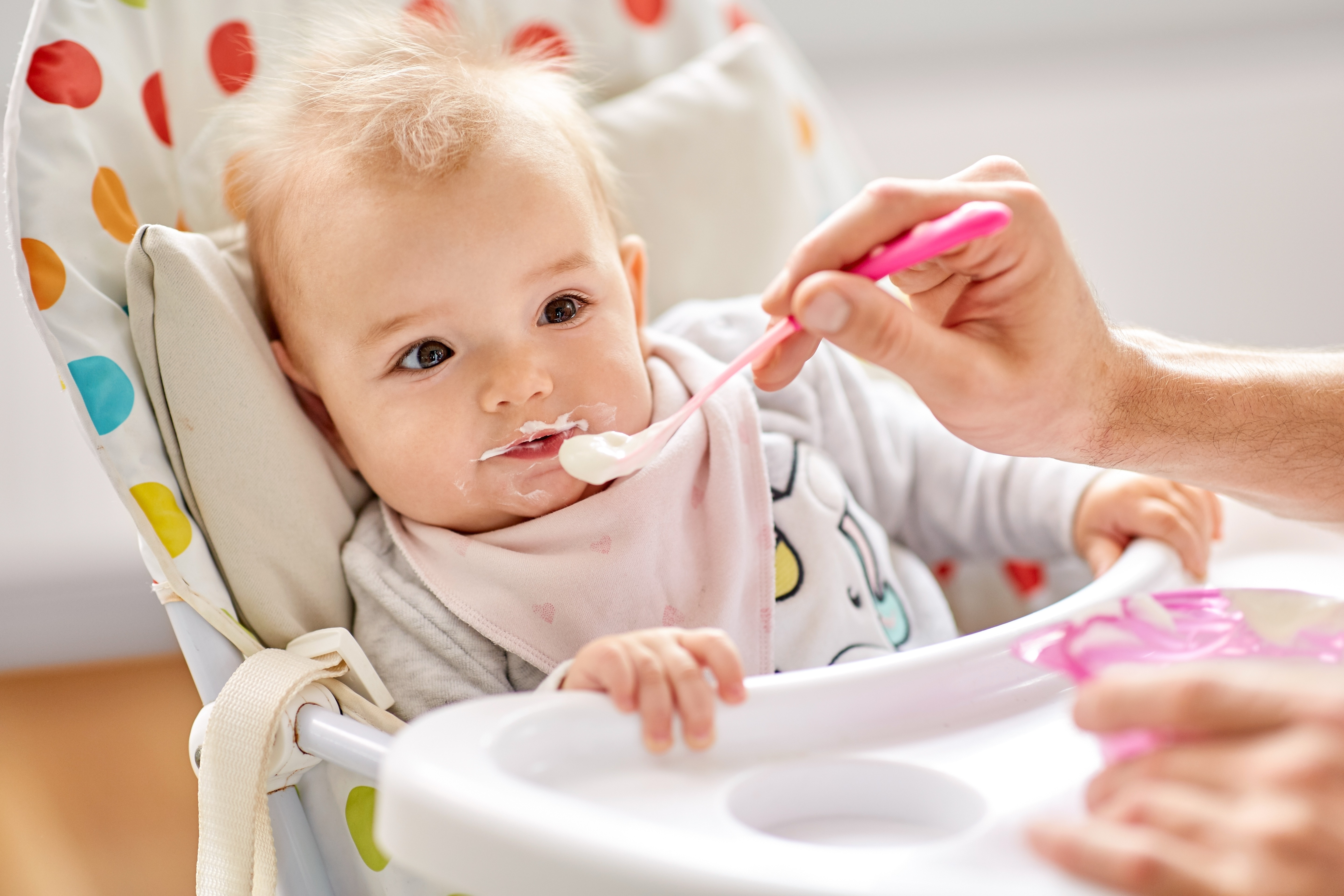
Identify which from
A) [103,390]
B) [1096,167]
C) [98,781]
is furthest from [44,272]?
[1096,167]

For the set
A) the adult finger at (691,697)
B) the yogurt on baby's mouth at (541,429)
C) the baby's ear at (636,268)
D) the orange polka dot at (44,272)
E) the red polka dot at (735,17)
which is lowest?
the adult finger at (691,697)

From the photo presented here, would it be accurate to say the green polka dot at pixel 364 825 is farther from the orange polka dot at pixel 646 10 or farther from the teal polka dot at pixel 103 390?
the orange polka dot at pixel 646 10

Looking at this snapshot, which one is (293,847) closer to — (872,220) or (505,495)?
(505,495)

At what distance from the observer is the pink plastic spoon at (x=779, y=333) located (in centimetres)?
51

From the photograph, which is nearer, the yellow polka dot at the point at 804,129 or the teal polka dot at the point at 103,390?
the teal polka dot at the point at 103,390

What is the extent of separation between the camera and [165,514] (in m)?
0.67

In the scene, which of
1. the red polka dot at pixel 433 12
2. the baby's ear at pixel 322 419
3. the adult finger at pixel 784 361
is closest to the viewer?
the adult finger at pixel 784 361

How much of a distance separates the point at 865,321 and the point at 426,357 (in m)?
0.31

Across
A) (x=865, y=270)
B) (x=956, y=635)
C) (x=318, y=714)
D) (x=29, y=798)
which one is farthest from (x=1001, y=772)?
(x=29, y=798)

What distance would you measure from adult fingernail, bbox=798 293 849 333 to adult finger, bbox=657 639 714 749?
17cm

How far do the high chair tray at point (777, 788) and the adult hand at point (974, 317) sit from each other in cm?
11

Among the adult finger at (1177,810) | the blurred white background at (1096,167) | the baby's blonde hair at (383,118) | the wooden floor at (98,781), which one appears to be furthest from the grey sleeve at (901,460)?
the wooden floor at (98,781)

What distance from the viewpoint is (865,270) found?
539 millimetres

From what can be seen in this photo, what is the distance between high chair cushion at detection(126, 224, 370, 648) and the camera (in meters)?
0.69
